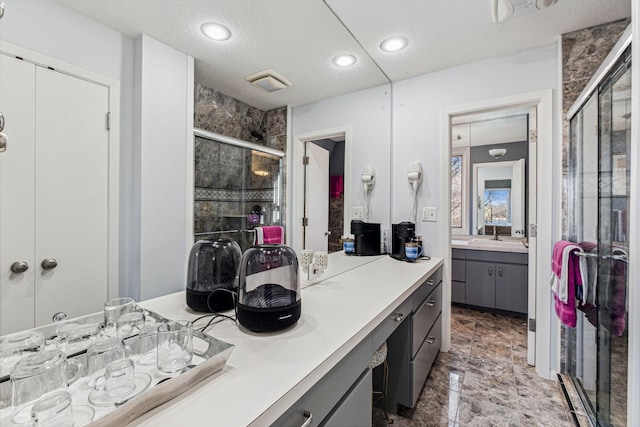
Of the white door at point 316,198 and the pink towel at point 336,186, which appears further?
the pink towel at point 336,186

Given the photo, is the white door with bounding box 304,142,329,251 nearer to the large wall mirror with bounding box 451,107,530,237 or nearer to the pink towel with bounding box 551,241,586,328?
the pink towel with bounding box 551,241,586,328

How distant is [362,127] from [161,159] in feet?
5.14

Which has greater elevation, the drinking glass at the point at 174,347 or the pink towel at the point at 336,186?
the pink towel at the point at 336,186

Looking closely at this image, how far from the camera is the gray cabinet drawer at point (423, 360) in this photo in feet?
5.22

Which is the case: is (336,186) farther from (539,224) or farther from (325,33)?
(539,224)

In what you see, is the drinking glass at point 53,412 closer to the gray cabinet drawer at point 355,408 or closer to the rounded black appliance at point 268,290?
the rounded black appliance at point 268,290

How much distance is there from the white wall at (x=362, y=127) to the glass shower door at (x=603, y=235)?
4.18 ft

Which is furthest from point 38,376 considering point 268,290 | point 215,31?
point 215,31

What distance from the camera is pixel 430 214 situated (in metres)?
2.39

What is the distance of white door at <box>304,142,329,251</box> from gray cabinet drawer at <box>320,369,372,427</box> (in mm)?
725

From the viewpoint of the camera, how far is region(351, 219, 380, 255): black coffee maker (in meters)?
2.16

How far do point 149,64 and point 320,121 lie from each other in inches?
38.7

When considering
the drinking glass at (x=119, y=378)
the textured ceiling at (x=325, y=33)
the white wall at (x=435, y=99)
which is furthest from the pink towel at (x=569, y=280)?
the drinking glass at (x=119, y=378)

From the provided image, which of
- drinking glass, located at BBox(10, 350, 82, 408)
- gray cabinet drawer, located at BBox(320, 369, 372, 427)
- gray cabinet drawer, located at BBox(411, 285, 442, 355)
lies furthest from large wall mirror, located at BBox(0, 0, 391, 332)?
gray cabinet drawer, located at BBox(411, 285, 442, 355)
